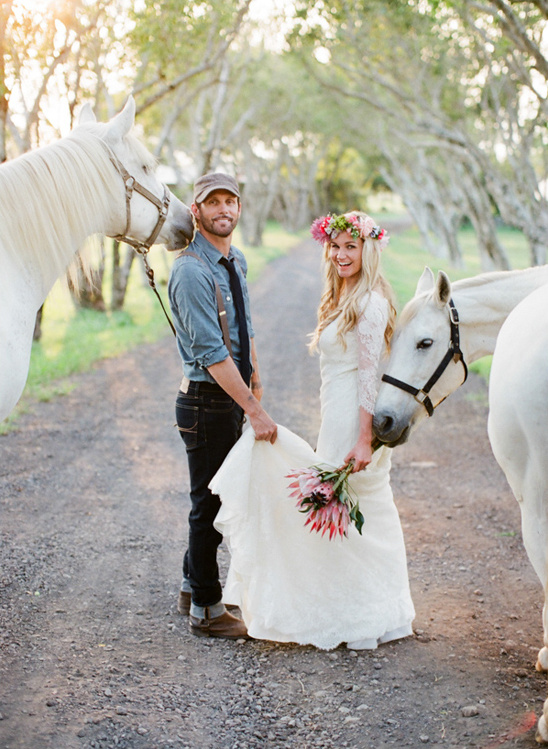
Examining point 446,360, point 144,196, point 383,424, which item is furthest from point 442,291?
point 144,196

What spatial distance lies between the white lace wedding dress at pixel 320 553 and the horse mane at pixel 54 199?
51.7 inches

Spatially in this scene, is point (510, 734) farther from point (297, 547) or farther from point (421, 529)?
point (421, 529)

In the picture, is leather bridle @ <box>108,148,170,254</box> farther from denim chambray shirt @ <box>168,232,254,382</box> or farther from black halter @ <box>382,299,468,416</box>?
black halter @ <box>382,299,468,416</box>

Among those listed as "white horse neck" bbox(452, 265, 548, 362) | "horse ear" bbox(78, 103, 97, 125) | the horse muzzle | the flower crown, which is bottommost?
the horse muzzle

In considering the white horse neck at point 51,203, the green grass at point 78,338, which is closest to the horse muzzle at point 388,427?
the white horse neck at point 51,203

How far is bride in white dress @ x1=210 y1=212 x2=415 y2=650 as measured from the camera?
335 centimetres

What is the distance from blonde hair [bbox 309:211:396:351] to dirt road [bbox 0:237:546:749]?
165 centimetres

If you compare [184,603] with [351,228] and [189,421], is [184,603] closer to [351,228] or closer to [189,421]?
[189,421]

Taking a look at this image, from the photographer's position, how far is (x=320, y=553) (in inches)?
136

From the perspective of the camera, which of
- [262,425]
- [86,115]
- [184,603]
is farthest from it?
[184,603]

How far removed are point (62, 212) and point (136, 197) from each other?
43 centimetres

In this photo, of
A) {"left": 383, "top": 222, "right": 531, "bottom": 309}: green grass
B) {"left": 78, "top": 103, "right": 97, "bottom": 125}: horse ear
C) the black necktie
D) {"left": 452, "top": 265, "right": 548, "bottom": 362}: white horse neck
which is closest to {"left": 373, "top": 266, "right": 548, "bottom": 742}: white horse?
{"left": 452, "top": 265, "right": 548, "bottom": 362}: white horse neck

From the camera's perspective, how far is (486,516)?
527 centimetres

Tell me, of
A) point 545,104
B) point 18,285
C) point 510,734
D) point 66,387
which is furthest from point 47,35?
point 510,734
